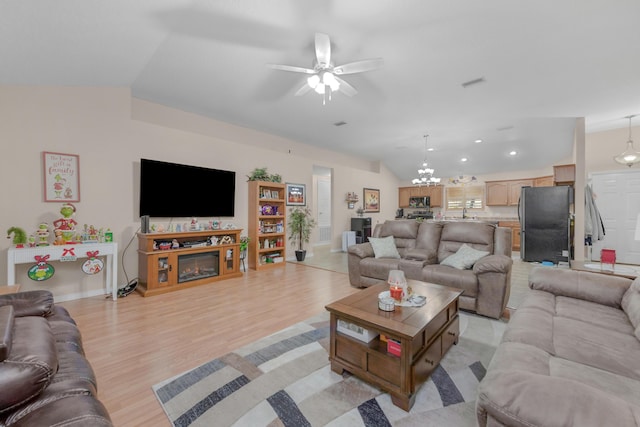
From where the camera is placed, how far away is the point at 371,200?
328 inches

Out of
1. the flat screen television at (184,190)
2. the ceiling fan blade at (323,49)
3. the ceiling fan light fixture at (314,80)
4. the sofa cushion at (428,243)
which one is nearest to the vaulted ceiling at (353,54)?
the ceiling fan blade at (323,49)

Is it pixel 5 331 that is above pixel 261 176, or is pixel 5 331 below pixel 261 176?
below

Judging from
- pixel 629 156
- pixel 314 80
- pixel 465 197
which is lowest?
pixel 465 197

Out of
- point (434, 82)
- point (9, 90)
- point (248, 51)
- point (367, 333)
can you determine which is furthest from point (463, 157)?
point (9, 90)

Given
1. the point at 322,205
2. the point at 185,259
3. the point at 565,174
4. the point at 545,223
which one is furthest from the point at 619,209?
the point at 185,259

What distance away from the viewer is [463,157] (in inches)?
296

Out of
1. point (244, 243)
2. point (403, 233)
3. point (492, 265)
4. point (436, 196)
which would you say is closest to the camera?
point (492, 265)

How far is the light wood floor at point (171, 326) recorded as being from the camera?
176 centimetres

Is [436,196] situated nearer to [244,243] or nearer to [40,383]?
[244,243]

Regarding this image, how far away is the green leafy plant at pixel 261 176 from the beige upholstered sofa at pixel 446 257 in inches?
89.8

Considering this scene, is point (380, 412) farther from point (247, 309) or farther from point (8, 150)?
point (8, 150)

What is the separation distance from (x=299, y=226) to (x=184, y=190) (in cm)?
253

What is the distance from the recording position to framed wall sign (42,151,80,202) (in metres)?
3.18

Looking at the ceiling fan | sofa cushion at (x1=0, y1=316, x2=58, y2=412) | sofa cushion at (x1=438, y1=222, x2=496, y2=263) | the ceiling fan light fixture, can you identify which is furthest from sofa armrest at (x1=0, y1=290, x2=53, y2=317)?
sofa cushion at (x1=438, y1=222, x2=496, y2=263)
